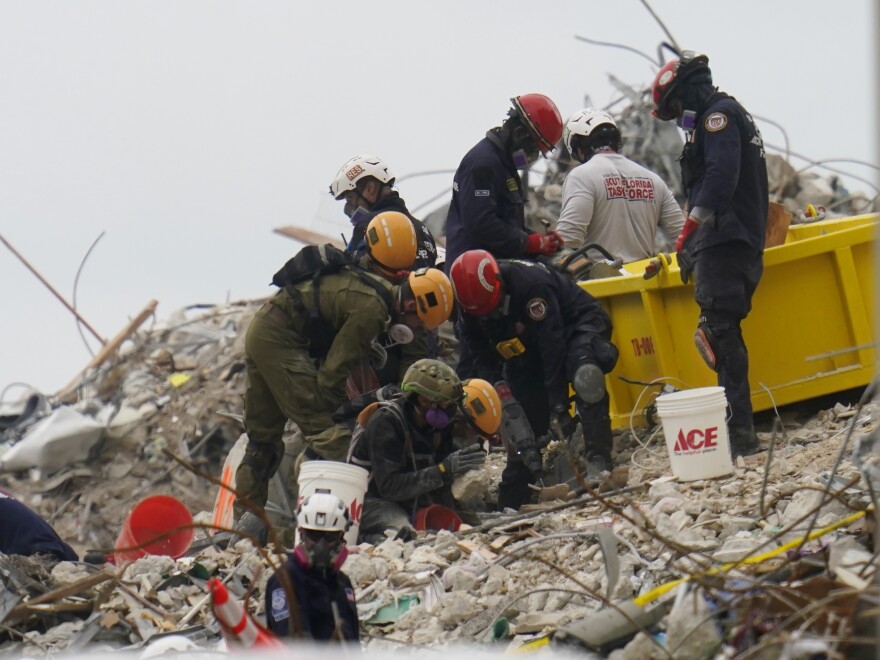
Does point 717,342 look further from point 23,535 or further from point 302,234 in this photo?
point 302,234

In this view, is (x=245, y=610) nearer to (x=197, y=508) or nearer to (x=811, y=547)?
(x=811, y=547)

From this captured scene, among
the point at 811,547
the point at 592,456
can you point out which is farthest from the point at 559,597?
the point at 592,456

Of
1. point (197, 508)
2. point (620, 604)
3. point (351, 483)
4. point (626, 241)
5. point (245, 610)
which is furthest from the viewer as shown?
point (197, 508)

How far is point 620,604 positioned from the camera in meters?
5.75

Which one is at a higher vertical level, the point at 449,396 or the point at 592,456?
the point at 449,396

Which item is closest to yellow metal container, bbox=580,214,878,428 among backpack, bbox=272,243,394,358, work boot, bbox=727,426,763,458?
work boot, bbox=727,426,763,458

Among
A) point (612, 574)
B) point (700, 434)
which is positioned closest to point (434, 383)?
point (700, 434)

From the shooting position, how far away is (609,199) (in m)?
10.1

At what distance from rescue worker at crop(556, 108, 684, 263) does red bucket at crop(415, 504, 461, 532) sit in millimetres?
2225

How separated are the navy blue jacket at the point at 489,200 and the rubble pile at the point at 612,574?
141 cm

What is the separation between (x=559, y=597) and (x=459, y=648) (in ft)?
1.79

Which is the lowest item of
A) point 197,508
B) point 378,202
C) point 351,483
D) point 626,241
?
point 197,508

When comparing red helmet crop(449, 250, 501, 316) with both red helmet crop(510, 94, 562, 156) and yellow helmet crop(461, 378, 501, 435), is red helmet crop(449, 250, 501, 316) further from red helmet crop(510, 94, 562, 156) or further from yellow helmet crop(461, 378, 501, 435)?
red helmet crop(510, 94, 562, 156)

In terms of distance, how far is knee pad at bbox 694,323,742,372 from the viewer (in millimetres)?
8641
